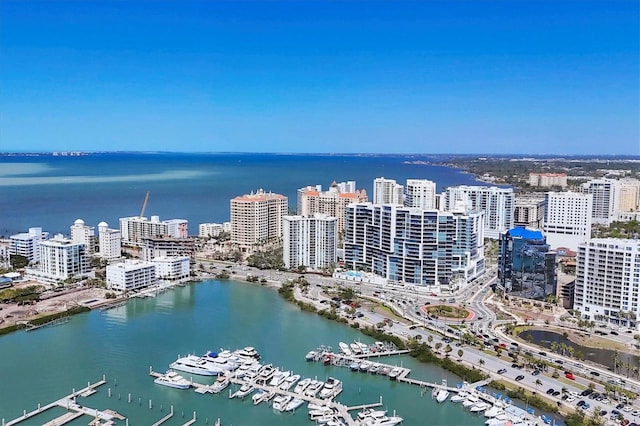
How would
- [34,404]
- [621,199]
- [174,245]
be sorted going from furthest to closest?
→ [621,199] < [174,245] < [34,404]

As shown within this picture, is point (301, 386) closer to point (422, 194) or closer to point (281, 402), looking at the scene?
point (281, 402)

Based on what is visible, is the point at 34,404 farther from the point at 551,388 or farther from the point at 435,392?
the point at 551,388

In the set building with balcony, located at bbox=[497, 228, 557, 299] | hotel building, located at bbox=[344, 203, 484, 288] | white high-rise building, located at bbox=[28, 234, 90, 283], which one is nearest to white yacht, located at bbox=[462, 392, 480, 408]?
building with balcony, located at bbox=[497, 228, 557, 299]

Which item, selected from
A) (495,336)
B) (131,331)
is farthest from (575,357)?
(131,331)

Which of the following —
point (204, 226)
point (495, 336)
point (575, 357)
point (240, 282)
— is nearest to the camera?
point (575, 357)

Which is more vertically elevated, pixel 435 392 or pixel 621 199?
pixel 621 199
